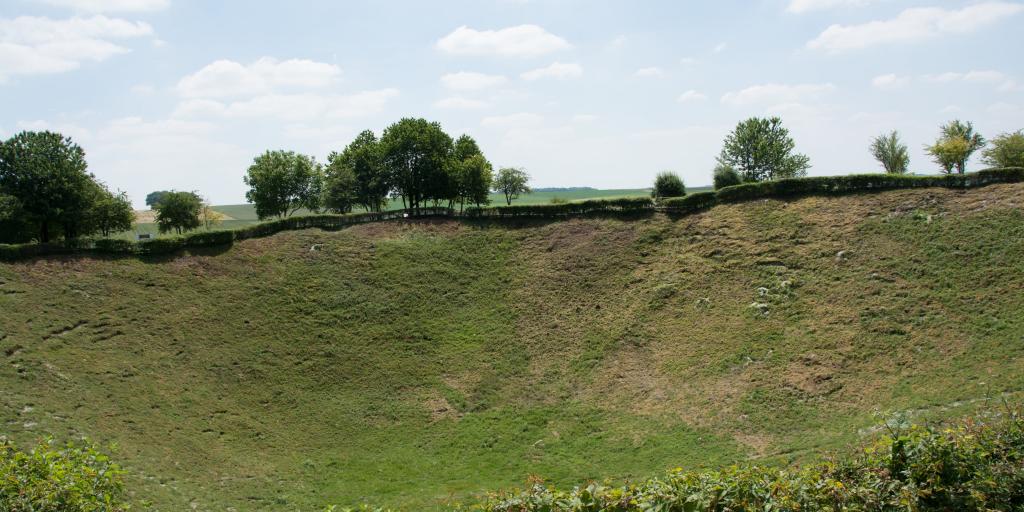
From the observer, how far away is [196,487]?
25.5m

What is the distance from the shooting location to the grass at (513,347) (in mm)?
27469

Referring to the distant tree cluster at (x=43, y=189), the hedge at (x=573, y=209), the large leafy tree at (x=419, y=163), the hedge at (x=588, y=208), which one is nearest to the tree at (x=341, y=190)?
the large leafy tree at (x=419, y=163)

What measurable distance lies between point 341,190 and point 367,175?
3.01m

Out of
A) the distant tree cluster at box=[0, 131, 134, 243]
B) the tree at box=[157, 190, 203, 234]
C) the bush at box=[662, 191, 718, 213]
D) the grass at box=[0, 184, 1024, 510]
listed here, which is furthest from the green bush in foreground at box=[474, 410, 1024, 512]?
the tree at box=[157, 190, 203, 234]

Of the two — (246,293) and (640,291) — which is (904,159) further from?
(246,293)

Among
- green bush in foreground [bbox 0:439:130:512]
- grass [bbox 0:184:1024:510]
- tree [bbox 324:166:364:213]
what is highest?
tree [bbox 324:166:364:213]

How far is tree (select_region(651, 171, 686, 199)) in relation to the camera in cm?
5250

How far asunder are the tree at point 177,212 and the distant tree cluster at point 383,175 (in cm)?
636

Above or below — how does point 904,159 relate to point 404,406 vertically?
above

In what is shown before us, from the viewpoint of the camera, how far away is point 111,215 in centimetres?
5859

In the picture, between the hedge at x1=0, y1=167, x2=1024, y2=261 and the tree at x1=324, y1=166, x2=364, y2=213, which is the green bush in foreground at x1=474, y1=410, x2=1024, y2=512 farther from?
the tree at x1=324, y1=166, x2=364, y2=213

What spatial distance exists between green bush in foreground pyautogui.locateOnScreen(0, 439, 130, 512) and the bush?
4309cm

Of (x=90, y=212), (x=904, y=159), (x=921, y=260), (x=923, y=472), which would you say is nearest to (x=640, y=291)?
(x=921, y=260)

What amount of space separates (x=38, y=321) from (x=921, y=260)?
47.2 metres
